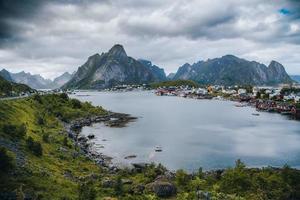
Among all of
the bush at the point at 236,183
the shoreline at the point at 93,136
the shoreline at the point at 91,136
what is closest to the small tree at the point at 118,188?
the bush at the point at 236,183

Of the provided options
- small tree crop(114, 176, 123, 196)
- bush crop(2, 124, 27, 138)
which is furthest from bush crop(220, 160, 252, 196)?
bush crop(2, 124, 27, 138)

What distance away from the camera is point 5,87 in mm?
184125

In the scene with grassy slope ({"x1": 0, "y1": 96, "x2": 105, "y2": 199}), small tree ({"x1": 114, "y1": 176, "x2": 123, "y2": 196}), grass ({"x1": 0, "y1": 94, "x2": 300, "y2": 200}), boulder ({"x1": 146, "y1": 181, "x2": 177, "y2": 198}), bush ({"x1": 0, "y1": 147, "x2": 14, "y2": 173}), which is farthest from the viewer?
boulder ({"x1": 146, "y1": 181, "x2": 177, "y2": 198})

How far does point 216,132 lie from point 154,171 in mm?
74052

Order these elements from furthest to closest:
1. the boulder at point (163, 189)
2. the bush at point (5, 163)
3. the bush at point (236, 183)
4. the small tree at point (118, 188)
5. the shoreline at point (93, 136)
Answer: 1. the shoreline at point (93, 136)
2. the boulder at point (163, 189)
3. the small tree at point (118, 188)
4. the bush at point (236, 183)
5. the bush at point (5, 163)

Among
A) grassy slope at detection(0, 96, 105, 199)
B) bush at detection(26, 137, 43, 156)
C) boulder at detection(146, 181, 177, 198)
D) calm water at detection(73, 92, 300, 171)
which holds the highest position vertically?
bush at detection(26, 137, 43, 156)

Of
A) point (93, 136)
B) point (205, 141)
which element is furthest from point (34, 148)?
point (205, 141)

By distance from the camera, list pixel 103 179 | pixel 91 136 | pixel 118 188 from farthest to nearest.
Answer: pixel 91 136
pixel 103 179
pixel 118 188

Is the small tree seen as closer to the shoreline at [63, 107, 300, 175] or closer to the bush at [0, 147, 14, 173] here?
the bush at [0, 147, 14, 173]

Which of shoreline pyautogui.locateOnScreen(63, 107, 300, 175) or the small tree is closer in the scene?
the small tree

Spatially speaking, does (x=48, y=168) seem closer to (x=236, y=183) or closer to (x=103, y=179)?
(x=103, y=179)

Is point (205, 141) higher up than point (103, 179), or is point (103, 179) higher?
point (103, 179)

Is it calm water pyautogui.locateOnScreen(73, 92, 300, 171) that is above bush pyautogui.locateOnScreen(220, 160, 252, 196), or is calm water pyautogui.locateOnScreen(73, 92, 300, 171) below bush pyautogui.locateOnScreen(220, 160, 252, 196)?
below

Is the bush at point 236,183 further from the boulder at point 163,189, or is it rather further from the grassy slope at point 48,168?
the grassy slope at point 48,168
